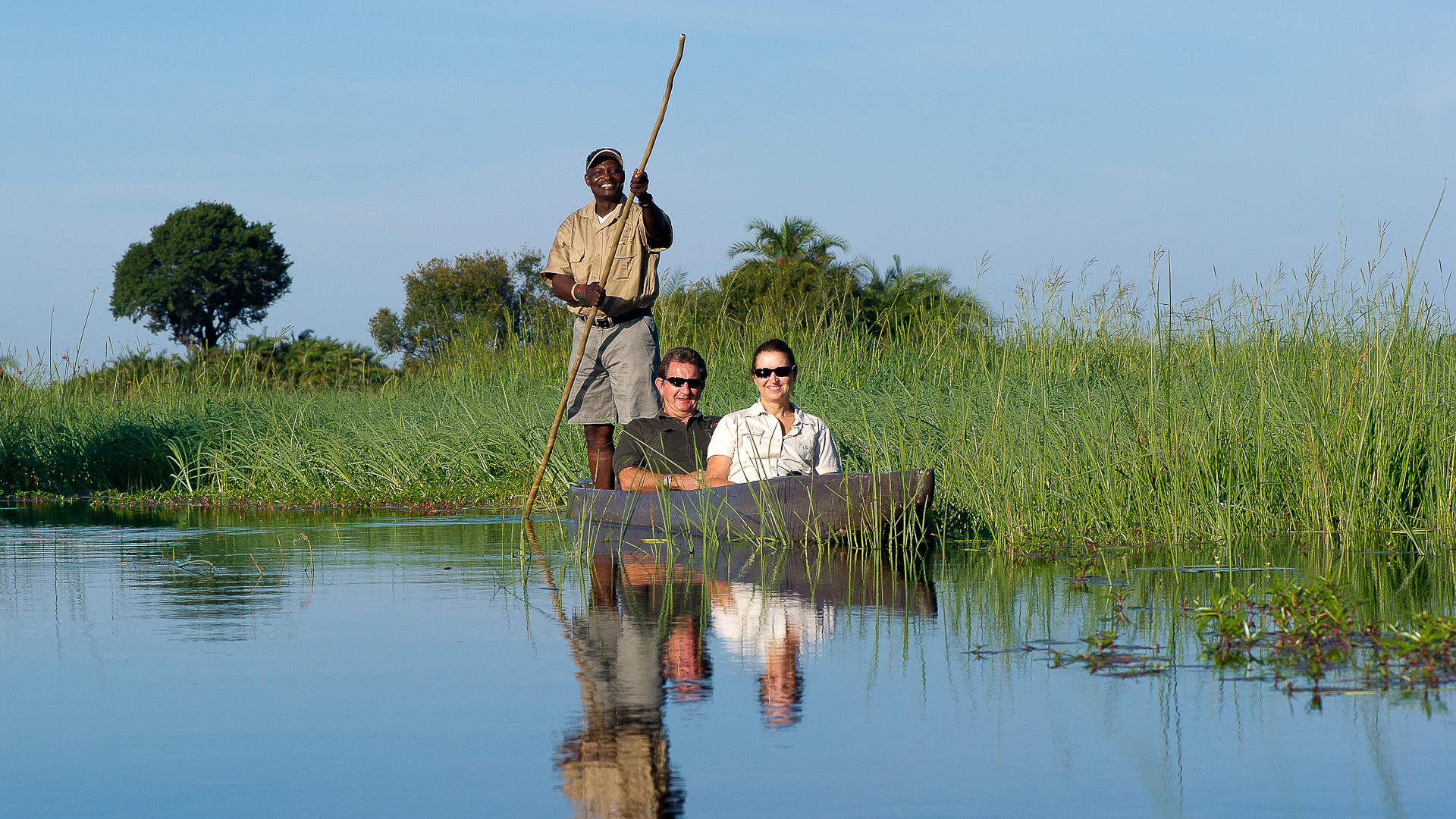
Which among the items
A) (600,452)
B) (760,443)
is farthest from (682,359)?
(600,452)

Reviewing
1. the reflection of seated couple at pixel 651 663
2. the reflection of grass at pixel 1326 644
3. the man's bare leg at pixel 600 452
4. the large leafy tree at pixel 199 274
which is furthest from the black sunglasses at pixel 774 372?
the large leafy tree at pixel 199 274

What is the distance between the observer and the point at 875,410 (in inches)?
487

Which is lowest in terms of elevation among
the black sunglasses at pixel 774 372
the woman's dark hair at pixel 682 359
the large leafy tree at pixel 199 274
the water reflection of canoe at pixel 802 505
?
the water reflection of canoe at pixel 802 505

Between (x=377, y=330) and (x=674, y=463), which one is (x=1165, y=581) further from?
(x=377, y=330)

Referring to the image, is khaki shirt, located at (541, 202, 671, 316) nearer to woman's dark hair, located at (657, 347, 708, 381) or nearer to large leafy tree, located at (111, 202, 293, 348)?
woman's dark hair, located at (657, 347, 708, 381)

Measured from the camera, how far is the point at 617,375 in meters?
11.9

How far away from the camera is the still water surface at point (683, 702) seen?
403 centimetres

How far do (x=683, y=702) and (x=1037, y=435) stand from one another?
5.55 meters

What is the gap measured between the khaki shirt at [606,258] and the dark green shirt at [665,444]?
3.62ft

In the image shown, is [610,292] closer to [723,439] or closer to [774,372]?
[723,439]

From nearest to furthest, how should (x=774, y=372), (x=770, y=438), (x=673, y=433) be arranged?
1. (x=774, y=372)
2. (x=770, y=438)
3. (x=673, y=433)

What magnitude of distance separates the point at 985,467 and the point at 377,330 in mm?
59968

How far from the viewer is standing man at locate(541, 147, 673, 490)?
11539mm

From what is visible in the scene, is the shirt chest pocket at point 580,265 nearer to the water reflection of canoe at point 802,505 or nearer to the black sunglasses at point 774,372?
the water reflection of canoe at point 802,505
